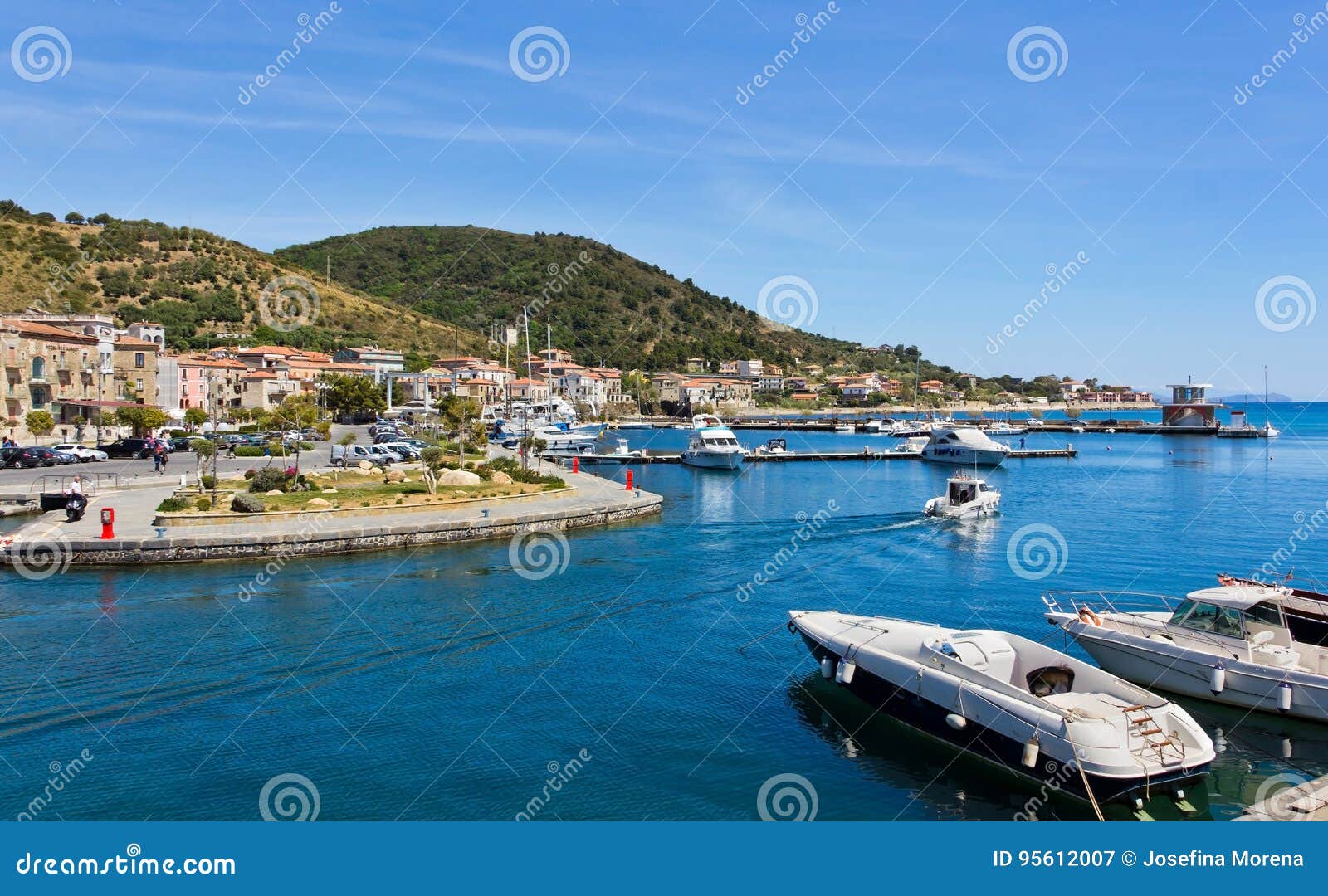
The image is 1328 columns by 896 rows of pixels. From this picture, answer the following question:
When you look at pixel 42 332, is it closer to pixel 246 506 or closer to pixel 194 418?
pixel 194 418

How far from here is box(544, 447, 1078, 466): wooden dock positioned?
62.8m

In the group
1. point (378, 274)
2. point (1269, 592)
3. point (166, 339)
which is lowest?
point (1269, 592)

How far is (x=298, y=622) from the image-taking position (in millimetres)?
18875

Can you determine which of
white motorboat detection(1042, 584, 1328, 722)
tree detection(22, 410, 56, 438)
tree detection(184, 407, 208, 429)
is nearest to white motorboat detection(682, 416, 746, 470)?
tree detection(184, 407, 208, 429)

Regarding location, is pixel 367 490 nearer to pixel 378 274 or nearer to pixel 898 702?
pixel 898 702

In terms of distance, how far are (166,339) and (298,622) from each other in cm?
7640

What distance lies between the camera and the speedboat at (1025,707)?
11.0 meters

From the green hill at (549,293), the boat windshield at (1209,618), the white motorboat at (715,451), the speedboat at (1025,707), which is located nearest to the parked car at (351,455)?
the white motorboat at (715,451)

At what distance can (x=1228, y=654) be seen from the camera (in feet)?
48.4

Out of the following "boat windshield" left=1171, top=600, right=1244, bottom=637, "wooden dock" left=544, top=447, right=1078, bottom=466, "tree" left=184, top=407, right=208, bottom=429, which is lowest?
"wooden dock" left=544, top=447, right=1078, bottom=466

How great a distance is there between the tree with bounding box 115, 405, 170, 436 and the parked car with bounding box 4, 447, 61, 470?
9.91m

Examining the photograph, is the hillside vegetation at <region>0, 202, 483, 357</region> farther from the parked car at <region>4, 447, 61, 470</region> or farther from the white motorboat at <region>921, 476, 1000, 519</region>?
the white motorboat at <region>921, 476, 1000, 519</region>

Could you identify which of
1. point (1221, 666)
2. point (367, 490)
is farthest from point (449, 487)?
point (1221, 666)

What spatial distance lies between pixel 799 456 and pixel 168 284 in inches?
2659
